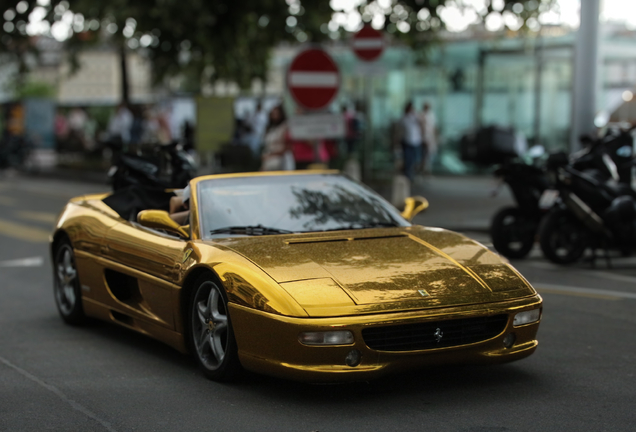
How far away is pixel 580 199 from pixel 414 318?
637cm

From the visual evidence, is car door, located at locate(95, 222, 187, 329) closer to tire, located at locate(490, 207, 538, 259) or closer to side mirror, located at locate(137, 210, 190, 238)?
A: side mirror, located at locate(137, 210, 190, 238)

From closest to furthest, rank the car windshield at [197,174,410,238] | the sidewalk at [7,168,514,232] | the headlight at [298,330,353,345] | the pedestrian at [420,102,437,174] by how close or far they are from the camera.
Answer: the headlight at [298,330,353,345] < the car windshield at [197,174,410,238] < the sidewalk at [7,168,514,232] < the pedestrian at [420,102,437,174]

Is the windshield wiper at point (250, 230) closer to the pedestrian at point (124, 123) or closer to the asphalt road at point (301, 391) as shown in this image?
the asphalt road at point (301, 391)

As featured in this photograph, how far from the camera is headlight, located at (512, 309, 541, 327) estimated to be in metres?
5.31

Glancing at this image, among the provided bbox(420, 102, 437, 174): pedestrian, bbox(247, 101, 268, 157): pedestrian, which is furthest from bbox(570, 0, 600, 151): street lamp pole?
bbox(247, 101, 268, 157): pedestrian

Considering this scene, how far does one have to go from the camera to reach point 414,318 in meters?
4.97

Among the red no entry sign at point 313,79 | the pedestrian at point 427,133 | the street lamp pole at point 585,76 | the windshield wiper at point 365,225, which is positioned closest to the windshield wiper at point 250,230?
the windshield wiper at point 365,225

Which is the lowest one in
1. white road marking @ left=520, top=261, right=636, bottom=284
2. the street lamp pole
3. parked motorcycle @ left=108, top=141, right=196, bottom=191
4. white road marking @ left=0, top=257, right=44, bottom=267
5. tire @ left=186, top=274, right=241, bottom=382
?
white road marking @ left=0, top=257, right=44, bottom=267

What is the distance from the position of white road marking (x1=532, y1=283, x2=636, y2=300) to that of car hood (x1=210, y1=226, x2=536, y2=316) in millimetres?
3093

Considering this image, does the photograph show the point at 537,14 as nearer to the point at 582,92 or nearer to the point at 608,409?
the point at 582,92

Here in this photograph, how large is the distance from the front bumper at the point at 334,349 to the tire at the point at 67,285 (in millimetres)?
2510

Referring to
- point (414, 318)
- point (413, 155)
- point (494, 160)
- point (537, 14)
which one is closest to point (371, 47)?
point (494, 160)

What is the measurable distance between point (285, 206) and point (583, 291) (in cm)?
369

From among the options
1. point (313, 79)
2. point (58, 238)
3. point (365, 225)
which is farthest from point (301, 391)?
point (313, 79)
